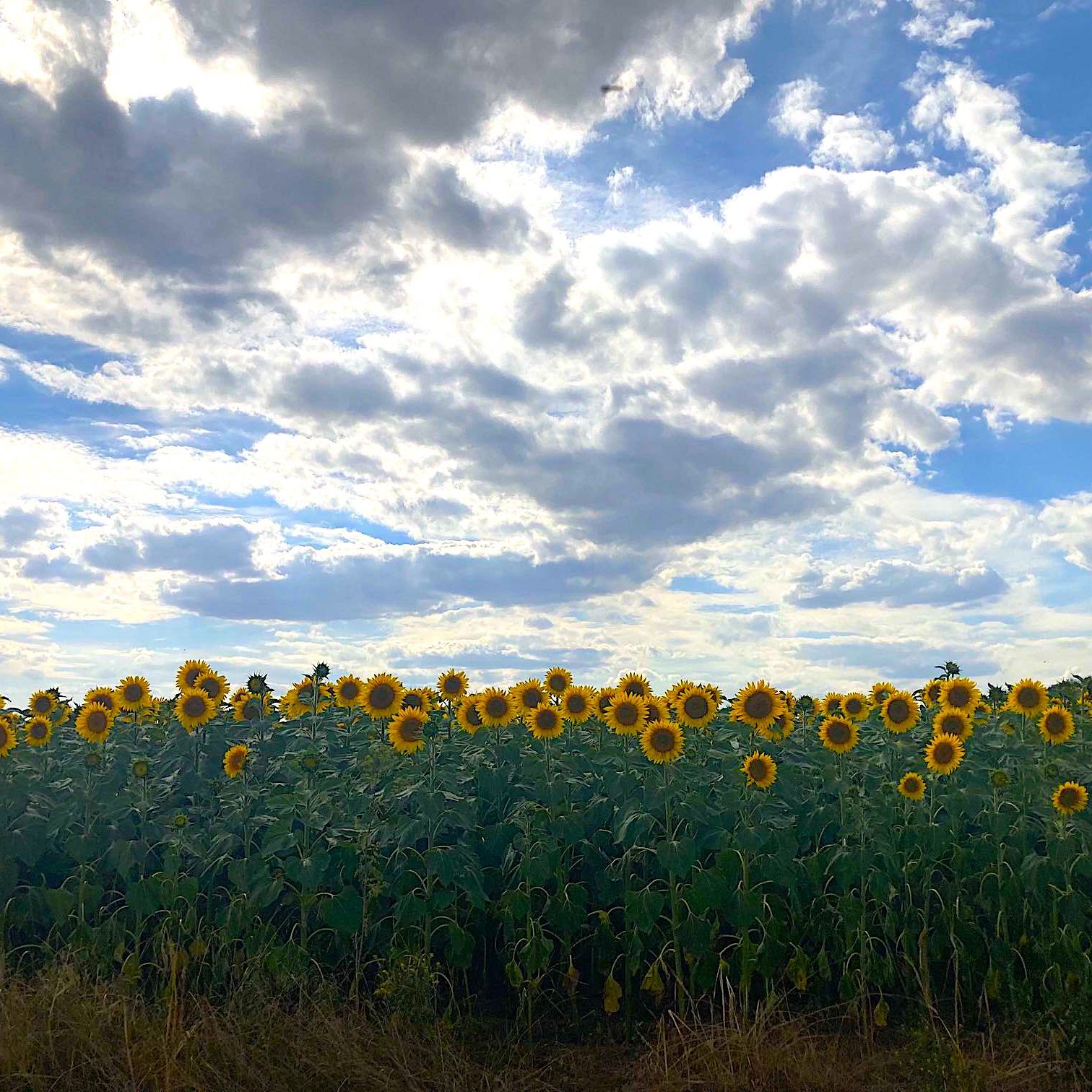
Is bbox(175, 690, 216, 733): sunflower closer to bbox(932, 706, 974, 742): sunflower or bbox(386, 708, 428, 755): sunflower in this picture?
bbox(386, 708, 428, 755): sunflower

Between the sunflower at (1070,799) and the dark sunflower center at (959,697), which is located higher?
the dark sunflower center at (959,697)

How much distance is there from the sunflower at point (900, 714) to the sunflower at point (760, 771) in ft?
6.22

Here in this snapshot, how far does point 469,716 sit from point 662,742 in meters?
1.92

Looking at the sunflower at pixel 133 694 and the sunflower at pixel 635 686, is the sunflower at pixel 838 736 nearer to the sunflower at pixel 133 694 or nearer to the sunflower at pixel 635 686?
the sunflower at pixel 635 686

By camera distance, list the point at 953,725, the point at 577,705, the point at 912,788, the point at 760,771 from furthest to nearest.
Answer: the point at 953,725 < the point at 577,705 < the point at 912,788 < the point at 760,771

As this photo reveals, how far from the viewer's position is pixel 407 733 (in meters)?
8.13

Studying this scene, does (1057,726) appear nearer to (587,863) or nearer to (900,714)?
(900,714)

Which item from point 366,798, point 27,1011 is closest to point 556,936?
point 366,798

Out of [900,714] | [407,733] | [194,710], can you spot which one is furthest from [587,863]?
[194,710]

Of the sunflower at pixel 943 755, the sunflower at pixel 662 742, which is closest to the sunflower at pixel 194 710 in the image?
the sunflower at pixel 662 742

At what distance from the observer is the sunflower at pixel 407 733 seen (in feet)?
26.5

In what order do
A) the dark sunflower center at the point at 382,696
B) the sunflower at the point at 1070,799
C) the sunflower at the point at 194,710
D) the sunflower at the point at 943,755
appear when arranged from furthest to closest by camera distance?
the dark sunflower center at the point at 382,696, the sunflower at the point at 194,710, the sunflower at the point at 943,755, the sunflower at the point at 1070,799

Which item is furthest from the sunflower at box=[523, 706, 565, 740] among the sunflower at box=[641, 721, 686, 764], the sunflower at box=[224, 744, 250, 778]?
the sunflower at box=[224, 744, 250, 778]

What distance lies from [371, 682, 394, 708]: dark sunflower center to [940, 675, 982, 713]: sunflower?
187 inches
